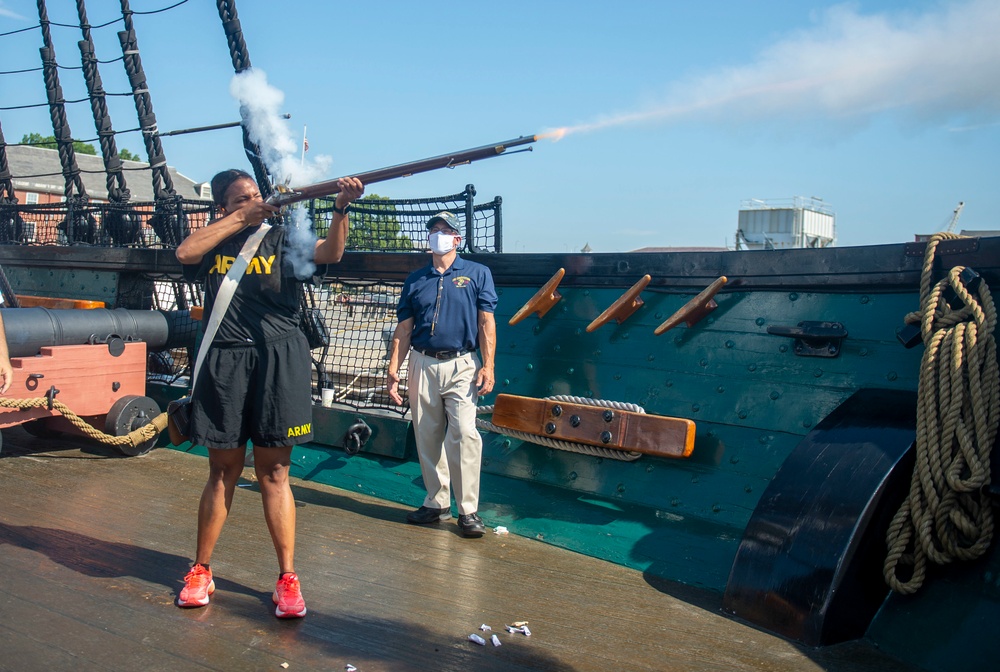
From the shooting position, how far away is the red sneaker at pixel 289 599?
129 inches

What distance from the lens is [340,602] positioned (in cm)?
350

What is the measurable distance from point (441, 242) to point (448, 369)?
0.70 metres

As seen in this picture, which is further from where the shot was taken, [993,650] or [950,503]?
[950,503]

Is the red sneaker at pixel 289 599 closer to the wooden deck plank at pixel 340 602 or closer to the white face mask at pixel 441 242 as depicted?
the wooden deck plank at pixel 340 602

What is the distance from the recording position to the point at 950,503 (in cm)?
312

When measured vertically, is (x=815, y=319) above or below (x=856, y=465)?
above

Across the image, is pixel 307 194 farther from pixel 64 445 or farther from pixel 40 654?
pixel 64 445

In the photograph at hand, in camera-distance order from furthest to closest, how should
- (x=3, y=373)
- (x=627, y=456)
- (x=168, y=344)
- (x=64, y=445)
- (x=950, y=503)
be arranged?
(x=168, y=344) → (x=64, y=445) → (x=627, y=456) → (x=3, y=373) → (x=950, y=503)

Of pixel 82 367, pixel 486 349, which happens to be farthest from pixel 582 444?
pixel 82 367

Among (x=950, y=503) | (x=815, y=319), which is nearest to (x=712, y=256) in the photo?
(x=815, y=319)

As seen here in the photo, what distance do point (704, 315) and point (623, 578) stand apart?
4.64 feet

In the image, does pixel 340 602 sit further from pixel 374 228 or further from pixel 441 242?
pixel 374 228

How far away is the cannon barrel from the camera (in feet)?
19.0

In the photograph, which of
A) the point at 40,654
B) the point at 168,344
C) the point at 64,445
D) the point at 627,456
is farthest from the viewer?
the point at 168,344
